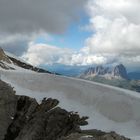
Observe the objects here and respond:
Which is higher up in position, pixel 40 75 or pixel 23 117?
pixel 40 75

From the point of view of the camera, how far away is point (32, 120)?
4478 cm

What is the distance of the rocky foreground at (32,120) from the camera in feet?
139

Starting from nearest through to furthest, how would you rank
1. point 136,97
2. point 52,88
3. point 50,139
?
point 50,139 < point 136,97 < point 52,88

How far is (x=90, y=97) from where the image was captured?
60125 mm

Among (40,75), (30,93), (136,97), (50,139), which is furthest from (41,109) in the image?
(40,75)

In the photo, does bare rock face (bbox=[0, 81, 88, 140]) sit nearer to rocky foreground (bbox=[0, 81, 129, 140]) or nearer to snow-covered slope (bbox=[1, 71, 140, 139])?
rocky foreground (bbox=[0, 81, 129, 140])

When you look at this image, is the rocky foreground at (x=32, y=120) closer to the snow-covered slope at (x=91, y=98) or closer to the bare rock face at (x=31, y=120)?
the bare rock face at (x=31, y=120)

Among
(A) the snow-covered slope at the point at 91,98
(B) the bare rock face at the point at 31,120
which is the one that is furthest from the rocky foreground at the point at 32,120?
(A) the snow-covered slope at the point at 91,98

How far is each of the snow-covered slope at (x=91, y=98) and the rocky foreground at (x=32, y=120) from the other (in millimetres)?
7059

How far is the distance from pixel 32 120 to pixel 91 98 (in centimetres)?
1699

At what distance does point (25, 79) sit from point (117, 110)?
1882 cm

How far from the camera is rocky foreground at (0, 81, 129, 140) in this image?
42375 mm

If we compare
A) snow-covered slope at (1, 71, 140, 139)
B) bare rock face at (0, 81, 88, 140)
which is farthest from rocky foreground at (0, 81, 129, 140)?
snow-covered slope at (1, 71, 140, 139)

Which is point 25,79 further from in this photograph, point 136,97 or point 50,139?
point 50,139
